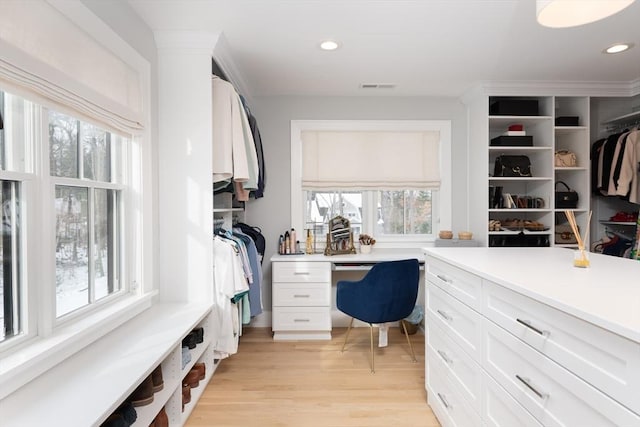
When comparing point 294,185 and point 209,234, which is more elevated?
point 294,185

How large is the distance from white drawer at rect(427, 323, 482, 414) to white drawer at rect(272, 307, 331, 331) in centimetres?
127

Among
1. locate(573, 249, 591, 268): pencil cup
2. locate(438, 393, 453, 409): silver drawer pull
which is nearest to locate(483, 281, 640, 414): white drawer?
locate(573, 249, 591, 268): pencil cup

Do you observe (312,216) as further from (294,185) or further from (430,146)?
(430,146)

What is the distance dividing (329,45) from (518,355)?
2254 millimetres

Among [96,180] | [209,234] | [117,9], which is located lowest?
[209,234]

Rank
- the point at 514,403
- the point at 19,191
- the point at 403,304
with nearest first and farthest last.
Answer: the point at 514,403 < the point at 19,191 < the point at 403,304

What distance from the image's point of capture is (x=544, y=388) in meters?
1.08

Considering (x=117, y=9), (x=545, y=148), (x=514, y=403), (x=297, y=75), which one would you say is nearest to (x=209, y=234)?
(x=117, y=9)

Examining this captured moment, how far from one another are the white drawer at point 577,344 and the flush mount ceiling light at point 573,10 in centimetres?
102

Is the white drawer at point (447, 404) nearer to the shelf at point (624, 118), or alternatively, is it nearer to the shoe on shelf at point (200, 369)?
the shoe on shelf at point (200, 369)

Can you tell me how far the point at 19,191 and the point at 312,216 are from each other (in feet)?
8.82

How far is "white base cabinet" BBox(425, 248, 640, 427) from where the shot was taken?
2.74 ft

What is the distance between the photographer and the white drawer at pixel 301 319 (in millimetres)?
3238

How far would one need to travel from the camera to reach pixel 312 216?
3.82m
